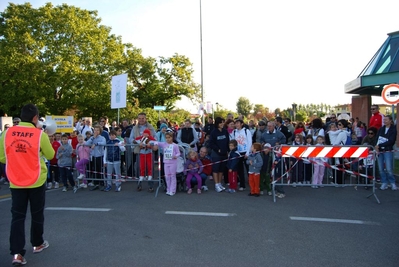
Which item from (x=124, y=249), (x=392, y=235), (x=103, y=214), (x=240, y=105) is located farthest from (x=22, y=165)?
(x=240, y=105)

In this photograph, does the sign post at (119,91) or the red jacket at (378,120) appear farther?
the sign post at (119,91)

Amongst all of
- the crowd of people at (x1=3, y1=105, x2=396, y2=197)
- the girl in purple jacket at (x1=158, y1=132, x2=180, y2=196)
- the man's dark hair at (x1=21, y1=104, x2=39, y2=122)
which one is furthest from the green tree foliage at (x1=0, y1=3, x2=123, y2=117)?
the man's dark hair at (x1=21, y1=104, x2=39, y2=122)

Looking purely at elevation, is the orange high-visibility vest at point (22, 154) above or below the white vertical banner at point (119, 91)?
below

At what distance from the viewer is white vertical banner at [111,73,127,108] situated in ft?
44.1

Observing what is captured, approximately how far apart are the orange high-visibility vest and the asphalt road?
1.08m

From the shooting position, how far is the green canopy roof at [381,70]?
1628 centimetres

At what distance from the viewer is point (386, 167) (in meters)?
9.62

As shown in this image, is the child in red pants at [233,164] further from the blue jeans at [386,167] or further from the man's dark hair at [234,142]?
the blue jeans at [386,167]

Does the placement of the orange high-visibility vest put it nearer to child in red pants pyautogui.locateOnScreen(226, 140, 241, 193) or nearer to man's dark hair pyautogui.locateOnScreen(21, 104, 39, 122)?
man's dark hair pyautogui.locateOnScreen(21, 104, 39, 122)

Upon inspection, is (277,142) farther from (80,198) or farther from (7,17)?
(7,17)

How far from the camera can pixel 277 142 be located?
9727 mm

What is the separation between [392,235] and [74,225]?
5211 mm

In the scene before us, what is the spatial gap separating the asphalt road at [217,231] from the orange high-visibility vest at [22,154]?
1.08 metres

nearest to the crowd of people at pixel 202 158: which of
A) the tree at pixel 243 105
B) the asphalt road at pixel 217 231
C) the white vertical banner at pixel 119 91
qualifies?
the asphalt road at pixel 217 231
